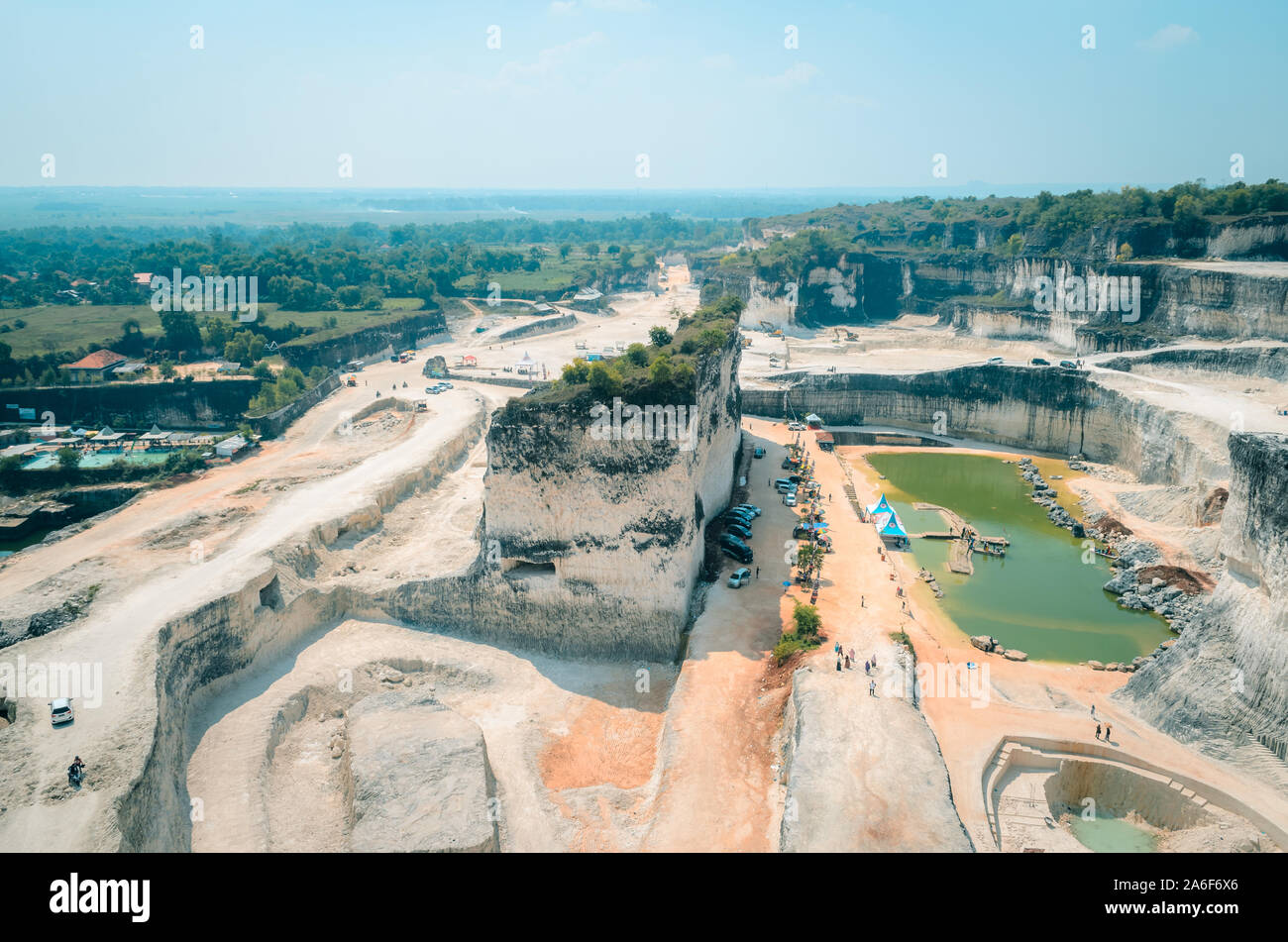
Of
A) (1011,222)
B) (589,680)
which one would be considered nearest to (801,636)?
(589,680)

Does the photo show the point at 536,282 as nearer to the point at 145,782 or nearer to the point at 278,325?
the point at 278,325

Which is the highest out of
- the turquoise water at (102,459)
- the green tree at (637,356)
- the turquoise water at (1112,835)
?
the green tree at (637,356)

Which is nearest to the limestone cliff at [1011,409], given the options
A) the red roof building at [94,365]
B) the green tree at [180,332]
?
the green tree at [180,332]

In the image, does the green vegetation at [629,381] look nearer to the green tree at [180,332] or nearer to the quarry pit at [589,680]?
the quarry pit at [589,680]

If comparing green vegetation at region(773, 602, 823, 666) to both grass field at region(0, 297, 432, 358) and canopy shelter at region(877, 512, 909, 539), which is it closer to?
canopy shelter at region(877, 512, 909, 539)

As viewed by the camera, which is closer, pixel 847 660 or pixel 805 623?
pixel 847 660

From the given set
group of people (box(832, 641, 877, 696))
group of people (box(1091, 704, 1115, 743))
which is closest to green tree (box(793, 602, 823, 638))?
group of people (box(832, 641, 877, 696))

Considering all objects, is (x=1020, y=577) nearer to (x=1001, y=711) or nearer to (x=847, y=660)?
(x=1001, y=711)
